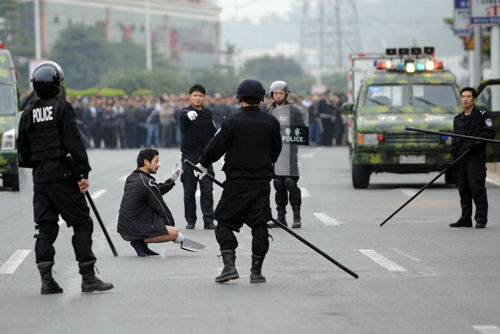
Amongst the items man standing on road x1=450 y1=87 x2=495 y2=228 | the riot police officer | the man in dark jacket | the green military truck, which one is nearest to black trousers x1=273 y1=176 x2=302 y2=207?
the riot police officer

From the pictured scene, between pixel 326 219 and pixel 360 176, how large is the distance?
578cm

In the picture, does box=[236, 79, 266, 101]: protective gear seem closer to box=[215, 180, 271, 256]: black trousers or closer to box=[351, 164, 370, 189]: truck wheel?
box=[215, 180, 271, 256]: black trousers

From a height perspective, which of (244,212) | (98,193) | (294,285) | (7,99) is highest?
(7,99)

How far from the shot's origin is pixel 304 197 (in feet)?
65.4

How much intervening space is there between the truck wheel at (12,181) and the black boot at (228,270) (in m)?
12.7

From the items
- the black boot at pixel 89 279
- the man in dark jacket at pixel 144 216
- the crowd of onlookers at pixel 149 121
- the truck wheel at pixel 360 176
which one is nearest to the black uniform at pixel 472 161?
the man in dark jacket at pixel 144 216

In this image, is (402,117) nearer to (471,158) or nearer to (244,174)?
(471,158)

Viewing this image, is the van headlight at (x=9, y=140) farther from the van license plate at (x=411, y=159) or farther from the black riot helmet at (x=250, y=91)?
the black riot helmet at (x=250, y=91)

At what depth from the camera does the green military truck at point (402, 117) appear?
2125 centimetres

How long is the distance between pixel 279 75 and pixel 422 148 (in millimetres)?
132498

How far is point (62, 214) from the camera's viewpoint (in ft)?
30.4

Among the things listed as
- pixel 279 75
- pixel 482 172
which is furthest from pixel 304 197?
pixel 279 75

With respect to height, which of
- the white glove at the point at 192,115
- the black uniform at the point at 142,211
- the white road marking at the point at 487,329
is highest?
the white glove at the point at 192,115

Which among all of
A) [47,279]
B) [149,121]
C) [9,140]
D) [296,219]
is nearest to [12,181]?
[9,140]
